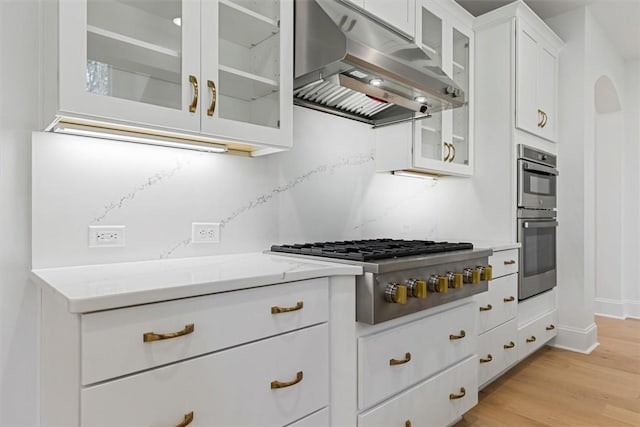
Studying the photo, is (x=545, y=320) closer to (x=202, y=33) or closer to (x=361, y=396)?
(x=361, y=396)

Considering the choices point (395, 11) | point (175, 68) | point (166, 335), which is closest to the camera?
point (166, 335)

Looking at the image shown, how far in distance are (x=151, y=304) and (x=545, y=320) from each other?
119 inches

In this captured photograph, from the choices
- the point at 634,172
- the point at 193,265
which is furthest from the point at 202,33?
the point at 634,172

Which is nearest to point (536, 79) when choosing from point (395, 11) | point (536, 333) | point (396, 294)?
point (395, 11)

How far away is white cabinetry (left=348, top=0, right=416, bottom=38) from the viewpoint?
6.69 ft

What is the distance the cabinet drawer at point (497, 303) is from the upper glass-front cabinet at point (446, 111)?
0.78 meters

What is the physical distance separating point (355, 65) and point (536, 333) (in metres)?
2.39

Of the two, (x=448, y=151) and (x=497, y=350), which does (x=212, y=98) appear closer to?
(x=448, y=151)

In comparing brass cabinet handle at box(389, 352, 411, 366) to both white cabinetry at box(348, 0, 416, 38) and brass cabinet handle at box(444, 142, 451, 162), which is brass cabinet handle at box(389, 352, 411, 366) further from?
white cabinetry at box(348, 0, 416, 38)

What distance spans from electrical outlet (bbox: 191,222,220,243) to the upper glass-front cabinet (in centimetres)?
128

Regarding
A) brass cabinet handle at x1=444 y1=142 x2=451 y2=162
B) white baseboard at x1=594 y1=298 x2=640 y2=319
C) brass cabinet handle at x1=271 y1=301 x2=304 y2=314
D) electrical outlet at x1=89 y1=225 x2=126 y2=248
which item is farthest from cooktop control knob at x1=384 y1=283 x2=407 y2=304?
white baseboard at x1=594 y1=298 x2=640 y2=319

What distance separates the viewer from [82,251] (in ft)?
4.79

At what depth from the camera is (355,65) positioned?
1.68 meters

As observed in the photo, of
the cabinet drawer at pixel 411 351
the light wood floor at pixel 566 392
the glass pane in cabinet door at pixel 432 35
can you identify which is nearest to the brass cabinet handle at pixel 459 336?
the cabinet drawer at pixel 411 351
